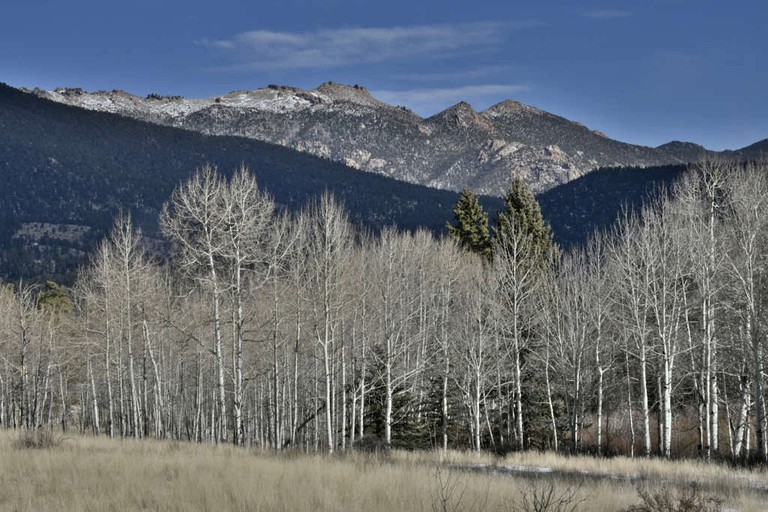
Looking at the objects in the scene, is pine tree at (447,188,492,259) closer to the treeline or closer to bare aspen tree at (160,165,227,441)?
the treeline

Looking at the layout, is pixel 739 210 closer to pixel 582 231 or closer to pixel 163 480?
pixel 163 480

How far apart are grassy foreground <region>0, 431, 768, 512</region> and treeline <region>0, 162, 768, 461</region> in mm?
5962

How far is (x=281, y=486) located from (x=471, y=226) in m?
46.8

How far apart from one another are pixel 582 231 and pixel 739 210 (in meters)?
177

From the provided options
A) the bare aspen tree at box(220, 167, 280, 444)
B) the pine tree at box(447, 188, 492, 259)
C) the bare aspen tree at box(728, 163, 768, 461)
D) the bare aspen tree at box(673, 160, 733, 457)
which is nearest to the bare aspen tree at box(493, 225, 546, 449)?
the bare aspen tree at box(673, 160, 733, 457)

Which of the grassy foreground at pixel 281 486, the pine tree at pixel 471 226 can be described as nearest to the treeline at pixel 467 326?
the pine tree at pixel 471 226

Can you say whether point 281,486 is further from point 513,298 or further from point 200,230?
point 513,298

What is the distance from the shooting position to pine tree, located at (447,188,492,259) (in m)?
55.2

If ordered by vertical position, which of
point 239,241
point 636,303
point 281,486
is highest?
point 239,241

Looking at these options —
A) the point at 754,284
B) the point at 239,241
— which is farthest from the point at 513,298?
the point at 239,241

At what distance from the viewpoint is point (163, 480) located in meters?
11.0

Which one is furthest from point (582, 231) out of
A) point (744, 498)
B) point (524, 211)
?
point (744, 498)

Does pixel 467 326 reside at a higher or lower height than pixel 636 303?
lower

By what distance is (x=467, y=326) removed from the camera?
111ft
